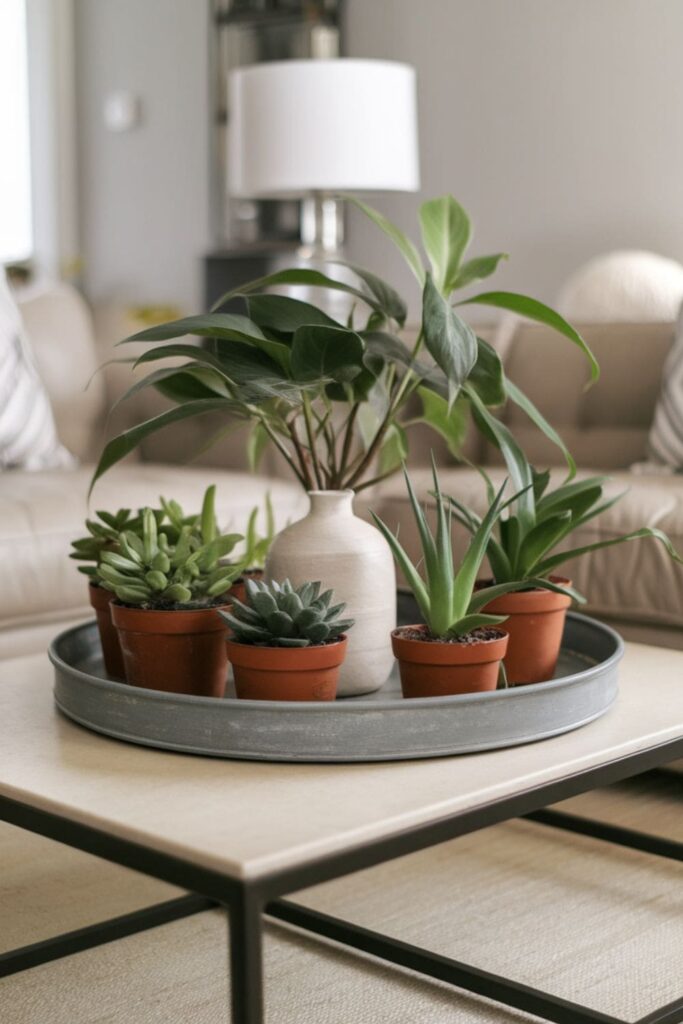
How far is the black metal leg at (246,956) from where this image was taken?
77 cm

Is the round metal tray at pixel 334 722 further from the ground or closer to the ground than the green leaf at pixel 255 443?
closer to the ground

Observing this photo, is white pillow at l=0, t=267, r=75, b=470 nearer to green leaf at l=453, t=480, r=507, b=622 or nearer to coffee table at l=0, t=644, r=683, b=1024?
coffee table at l=0, t=644, r=683, b=1024

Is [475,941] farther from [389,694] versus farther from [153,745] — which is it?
[153,745]

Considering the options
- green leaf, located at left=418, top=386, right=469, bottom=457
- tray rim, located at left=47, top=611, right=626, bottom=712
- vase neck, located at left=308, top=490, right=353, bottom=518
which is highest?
green leaf, located at left=418, top=386, right=469, bottom=457

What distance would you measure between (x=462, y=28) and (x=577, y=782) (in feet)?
13.3

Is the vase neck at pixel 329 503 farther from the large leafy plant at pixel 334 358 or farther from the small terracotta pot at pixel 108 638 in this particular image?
the small terracotta pot at pixel 108 638

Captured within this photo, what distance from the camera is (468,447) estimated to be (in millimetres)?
2779

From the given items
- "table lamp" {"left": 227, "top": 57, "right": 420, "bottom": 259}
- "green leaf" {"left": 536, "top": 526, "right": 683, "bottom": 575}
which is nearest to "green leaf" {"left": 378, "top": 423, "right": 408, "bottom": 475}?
"green leaf" {"left": 536, "top": 526, "right": 683, "bottom": 575}

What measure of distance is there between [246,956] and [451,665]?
14.0 inches

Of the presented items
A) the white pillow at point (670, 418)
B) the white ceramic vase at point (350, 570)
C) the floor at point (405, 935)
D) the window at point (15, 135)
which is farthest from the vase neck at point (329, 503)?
the window at point (15, 135)

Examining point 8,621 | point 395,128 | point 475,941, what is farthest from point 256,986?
point 395,128

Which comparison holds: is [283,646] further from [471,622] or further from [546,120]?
[546,120]

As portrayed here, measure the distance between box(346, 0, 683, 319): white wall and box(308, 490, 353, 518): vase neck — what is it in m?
3.14

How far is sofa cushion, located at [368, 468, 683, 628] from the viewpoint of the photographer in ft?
6.48
